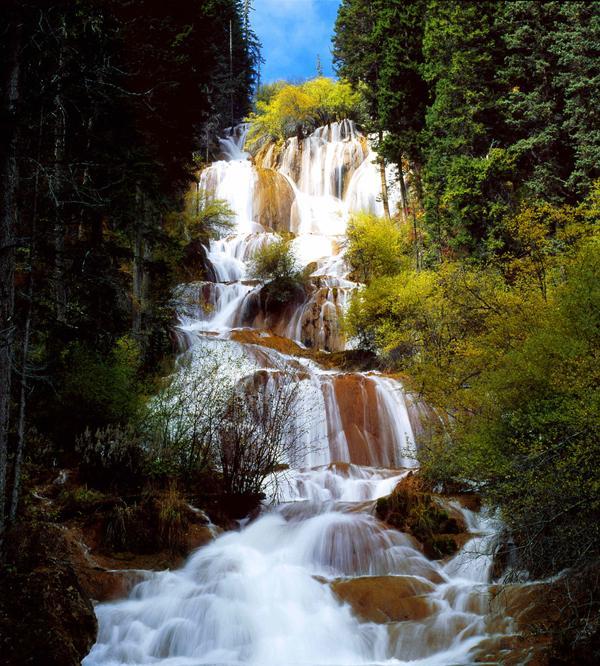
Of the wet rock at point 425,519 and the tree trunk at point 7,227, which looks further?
the wet rock at point 425,519

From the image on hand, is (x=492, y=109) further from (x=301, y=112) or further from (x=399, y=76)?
(x=301, y=112)

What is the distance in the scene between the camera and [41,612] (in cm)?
532

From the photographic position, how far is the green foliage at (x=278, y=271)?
2481cm

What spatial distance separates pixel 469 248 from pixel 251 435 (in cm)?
1517

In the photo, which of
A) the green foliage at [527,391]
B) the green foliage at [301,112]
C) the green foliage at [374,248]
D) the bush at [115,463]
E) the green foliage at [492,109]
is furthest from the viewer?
the green foliage at [301,112]

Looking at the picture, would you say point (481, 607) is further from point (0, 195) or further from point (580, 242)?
point (580, 242)

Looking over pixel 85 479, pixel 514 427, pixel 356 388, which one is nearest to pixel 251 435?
pixel 85 479

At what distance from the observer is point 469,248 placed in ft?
72.8

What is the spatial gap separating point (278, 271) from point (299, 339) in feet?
11.9

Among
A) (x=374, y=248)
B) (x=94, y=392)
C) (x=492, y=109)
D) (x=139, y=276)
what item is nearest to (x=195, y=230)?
(x=374, y=248)

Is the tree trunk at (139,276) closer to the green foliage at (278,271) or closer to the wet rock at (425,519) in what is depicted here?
the wet rock at (425,519)

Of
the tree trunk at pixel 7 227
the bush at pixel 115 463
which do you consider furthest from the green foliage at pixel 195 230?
the tree trunk at pixel 7 227

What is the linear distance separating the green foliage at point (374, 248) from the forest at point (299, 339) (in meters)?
0.12

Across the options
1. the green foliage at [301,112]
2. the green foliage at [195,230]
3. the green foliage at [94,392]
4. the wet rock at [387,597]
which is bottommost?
the wet rock at [387,597]
